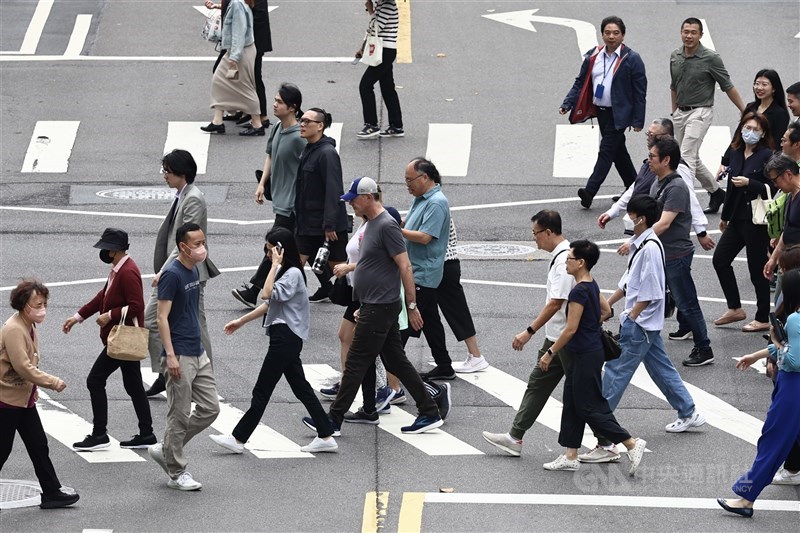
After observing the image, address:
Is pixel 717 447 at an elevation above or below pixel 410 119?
below

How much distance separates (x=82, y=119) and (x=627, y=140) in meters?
8.16

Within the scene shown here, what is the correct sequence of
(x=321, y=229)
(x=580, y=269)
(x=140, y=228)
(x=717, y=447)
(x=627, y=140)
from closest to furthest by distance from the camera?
(x=580, y=269)
(x=717, y=447)
(x=321, y=229)
(x=140, y=228)
(x=627, y=140)

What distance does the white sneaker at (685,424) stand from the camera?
11.4m

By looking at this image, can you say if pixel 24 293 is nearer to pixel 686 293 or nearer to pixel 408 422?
pixel 408 422

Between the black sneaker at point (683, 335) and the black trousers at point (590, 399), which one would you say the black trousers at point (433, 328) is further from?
the black sneaker at point (683, 335)

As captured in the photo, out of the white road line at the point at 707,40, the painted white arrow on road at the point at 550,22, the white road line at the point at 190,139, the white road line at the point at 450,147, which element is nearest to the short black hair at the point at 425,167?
the white road line at the point at 450,147

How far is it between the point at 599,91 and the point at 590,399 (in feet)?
24.7

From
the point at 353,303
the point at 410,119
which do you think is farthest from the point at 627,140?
the point at 353,303

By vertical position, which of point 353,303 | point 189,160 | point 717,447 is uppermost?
point 189,160

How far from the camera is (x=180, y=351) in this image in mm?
10125

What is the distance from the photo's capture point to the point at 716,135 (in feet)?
66.7

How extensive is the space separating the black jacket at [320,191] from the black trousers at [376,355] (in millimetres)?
2229

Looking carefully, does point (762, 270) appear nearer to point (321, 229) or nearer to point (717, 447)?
point (717, 447)

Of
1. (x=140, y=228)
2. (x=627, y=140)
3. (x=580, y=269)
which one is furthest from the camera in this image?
(x=627, y=140)
